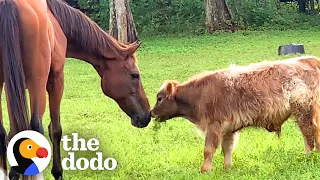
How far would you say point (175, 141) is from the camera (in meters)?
7.80

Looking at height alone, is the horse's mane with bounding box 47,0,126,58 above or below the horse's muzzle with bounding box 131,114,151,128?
above

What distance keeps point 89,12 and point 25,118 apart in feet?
81.0

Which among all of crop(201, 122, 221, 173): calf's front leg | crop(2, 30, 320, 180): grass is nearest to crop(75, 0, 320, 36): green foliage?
crop(2, 30, 320, 180): grass

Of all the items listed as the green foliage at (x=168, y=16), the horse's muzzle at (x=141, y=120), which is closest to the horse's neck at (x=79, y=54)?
the horse's muzzle at (x=141, y=120)

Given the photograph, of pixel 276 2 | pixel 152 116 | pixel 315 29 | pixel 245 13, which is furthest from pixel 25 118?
pixel 276 2

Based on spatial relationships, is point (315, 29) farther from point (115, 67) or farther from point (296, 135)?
point (115, 67)

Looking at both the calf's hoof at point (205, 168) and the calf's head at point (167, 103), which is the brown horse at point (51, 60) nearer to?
the calf's head at point (167, 103)

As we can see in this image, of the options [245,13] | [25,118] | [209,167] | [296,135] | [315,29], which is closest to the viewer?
[25,118]

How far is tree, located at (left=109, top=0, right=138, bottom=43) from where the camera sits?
22.1m

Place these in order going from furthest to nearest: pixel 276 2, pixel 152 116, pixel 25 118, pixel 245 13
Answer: pixel 276 2 < pixel 245 13 < pixel 152 116 < pixel 25 118

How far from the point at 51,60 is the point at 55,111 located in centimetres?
59

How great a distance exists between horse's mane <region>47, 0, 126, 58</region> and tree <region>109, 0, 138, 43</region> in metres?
15.6

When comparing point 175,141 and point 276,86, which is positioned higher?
point 276,86

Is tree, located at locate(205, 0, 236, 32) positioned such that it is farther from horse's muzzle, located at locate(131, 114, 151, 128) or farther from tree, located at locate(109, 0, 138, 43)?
horse's muzzle, located at locate(131, 114, 151, 128)
